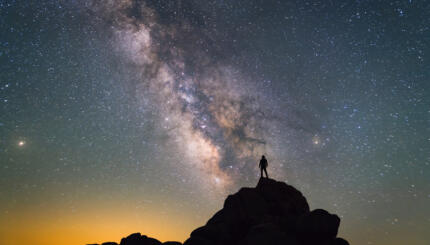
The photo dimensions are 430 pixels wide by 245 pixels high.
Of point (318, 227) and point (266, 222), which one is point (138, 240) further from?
point (318, 227)

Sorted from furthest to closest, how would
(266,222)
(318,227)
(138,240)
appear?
(138,240)
(266,222)
(318,227)

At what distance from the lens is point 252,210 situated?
1952 centimetres

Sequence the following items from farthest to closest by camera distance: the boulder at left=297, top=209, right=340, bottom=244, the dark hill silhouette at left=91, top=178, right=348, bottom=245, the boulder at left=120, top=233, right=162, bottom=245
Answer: the boulder at left=120, top=233, right=162, bottom=245
the boulder at left=297, top=209, right=340, bottom=244
the dark hill silhouette at left=91, top=178, right=348, bottom=245

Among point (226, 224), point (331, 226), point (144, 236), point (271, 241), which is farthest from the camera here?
point (144, 236)

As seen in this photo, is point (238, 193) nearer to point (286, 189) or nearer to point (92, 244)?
point (286, 189)

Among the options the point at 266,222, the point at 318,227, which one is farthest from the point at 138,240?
the point at 318,227

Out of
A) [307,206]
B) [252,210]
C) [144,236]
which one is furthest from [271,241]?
[144,236]

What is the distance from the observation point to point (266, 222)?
1797cm

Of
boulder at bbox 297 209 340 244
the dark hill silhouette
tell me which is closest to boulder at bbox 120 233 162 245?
the dark hill silhouette

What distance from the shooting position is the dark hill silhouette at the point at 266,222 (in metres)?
15.9

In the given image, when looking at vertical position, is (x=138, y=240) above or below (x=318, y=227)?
below

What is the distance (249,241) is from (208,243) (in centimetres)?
330

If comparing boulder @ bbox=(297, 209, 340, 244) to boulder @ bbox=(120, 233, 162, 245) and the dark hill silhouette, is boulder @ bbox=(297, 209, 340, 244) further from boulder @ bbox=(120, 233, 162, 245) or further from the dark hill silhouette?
boulder @ bbox=(120, 233, 162, 245)

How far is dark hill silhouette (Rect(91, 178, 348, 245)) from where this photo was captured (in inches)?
627
